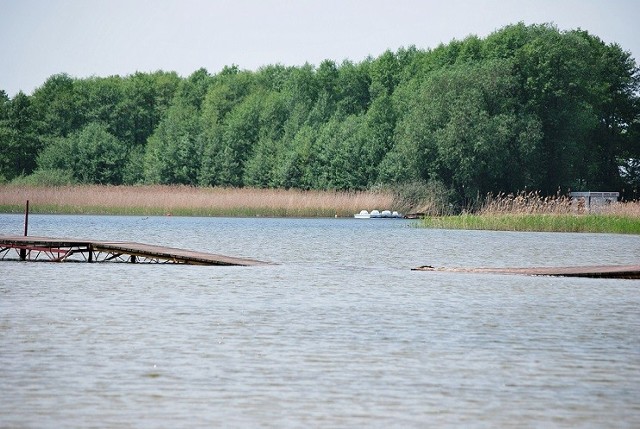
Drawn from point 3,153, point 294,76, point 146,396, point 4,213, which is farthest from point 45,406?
point 294,76

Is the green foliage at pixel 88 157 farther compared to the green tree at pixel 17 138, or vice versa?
the green tree at pixel 17 138

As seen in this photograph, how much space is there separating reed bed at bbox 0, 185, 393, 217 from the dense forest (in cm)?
862

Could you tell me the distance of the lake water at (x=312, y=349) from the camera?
861 cm

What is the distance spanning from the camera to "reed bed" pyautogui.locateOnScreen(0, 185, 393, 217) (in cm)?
5794

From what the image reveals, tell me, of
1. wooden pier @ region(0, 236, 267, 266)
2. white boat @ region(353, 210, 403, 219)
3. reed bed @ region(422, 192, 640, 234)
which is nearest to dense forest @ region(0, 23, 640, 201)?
white boat @ region(353, 210, 403, 219)

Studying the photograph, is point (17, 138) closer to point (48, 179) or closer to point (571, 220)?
point (48, 179)

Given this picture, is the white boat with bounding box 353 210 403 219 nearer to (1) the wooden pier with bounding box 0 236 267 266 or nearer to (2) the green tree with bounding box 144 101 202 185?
(2) the green tree with bounding box 144 101 202 185

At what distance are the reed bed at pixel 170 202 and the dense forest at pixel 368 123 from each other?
862cm

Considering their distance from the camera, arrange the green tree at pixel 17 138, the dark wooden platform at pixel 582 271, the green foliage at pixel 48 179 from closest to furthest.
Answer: the dark wooden platform at pixel 582 271 < the green foliage at pixel 48 179 < the green tree at pixel 17 138

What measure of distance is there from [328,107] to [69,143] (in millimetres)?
20216

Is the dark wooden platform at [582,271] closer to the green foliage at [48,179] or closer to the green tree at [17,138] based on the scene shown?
Result: the green foliage at [48,179]

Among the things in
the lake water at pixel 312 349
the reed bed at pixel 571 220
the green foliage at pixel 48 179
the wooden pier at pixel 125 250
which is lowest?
the lake water at pixel 312 349

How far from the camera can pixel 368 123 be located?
79000 millimetres

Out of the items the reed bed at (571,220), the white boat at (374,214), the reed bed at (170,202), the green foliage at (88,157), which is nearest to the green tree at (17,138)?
the green foliage at (88,157)
